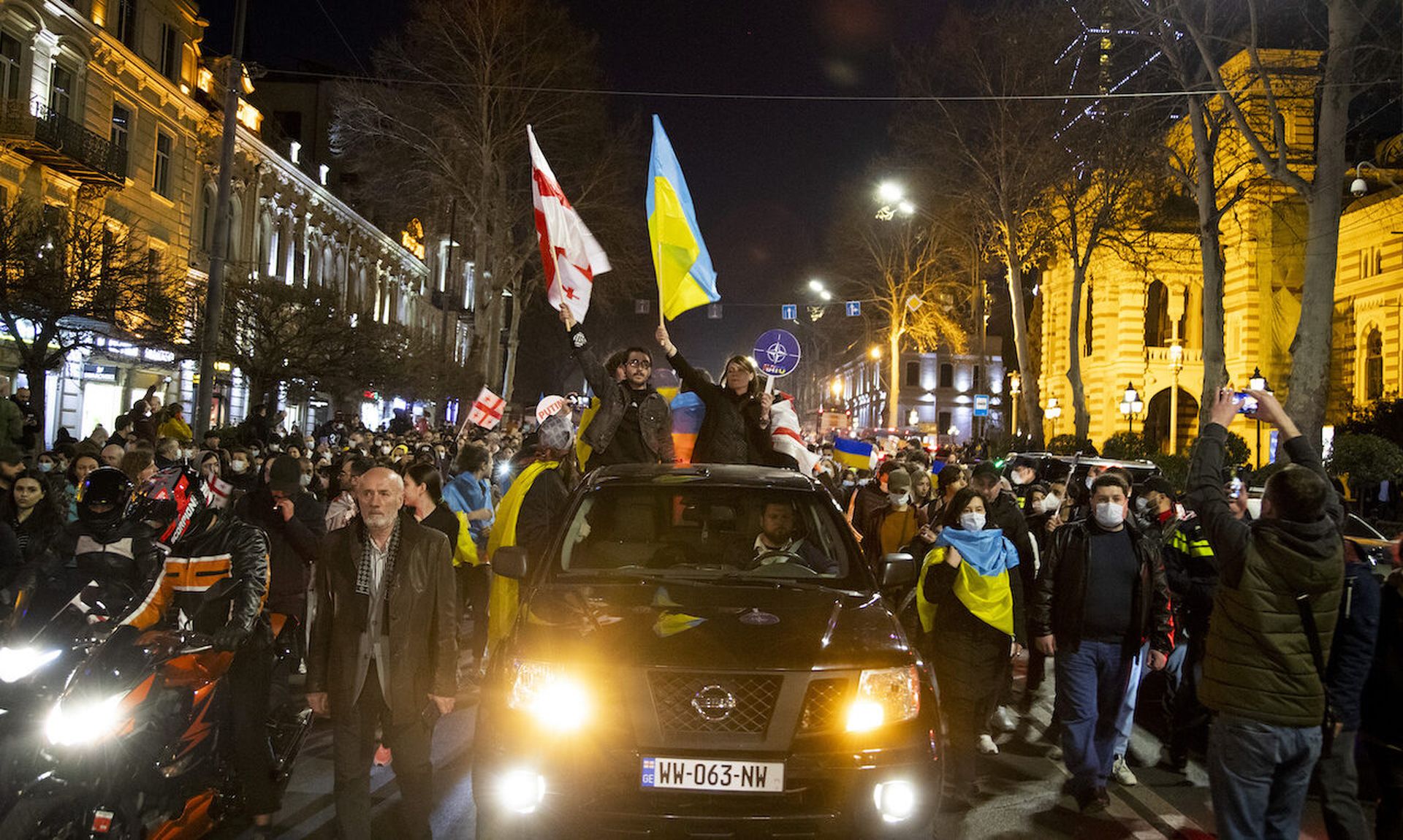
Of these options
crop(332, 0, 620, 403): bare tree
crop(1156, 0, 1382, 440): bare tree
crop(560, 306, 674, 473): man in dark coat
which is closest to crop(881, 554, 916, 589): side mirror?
crop(560, 306, 674, 473): man in dark coat

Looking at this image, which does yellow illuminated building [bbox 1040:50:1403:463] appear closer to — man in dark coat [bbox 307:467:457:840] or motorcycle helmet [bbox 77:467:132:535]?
man in dark coat [bbox 307:467:457:840]

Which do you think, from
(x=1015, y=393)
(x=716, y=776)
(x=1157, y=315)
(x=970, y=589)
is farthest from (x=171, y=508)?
(x=1157, y=315)

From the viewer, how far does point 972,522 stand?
21.7 feet

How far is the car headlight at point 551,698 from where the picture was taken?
4102 millimetres

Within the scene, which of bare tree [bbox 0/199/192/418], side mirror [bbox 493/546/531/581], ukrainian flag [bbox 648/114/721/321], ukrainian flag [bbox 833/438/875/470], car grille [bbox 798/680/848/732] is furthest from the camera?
bare tree [bbox 0/199/192/418]

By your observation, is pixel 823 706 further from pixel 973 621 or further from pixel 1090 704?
pixel 1090 704

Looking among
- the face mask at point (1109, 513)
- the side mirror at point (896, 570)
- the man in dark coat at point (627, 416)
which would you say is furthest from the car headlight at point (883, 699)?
the man in dark coat at point (627, 416)

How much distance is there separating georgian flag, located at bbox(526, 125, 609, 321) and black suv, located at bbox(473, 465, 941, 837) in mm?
5255

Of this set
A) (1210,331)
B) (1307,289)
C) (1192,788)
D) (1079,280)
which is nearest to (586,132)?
(1079,280)

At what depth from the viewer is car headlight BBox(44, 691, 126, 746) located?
4.24 meters

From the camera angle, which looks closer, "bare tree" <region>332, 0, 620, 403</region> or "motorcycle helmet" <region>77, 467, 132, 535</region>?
"motorcycle helmet" <region>77, 467, 132, 535</region>

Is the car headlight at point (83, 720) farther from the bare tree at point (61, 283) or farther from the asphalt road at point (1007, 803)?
the bare tree at point (61, 283)

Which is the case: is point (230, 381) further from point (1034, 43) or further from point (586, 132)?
point (1034, 43)

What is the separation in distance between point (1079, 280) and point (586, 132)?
15814 millimetres
